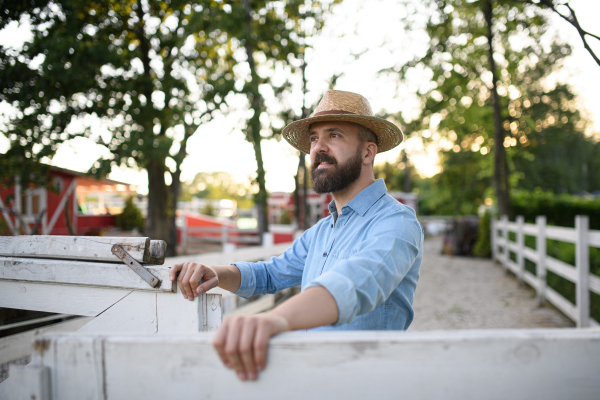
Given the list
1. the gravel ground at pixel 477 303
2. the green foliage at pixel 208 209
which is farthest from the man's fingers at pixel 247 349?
the green foliage at pixel 208 209

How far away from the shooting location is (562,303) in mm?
5312

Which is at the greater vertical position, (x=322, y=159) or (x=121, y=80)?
(x=121, y=80)

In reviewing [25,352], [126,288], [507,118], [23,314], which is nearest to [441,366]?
[126,288]

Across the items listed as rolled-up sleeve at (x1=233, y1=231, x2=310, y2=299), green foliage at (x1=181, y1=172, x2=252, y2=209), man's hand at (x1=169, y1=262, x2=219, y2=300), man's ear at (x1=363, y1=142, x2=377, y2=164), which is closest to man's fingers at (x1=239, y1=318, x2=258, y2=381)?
man's hand at (x1=169, y1=262, x2=219, y2=300)

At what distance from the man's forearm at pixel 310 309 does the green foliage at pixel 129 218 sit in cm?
1604

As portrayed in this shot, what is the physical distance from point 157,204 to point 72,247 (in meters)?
9.97

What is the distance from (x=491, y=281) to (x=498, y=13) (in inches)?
346

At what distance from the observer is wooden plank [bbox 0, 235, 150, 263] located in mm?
1289

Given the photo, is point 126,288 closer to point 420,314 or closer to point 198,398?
point 198,398

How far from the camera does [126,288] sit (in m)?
1.33

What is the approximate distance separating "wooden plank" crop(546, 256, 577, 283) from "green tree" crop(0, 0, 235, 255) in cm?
725

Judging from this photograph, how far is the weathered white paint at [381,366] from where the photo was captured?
75cm

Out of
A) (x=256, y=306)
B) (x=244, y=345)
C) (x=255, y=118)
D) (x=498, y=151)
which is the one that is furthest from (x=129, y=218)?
(x=244, y=345)

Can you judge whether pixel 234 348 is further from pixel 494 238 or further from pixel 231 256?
pixel 494 238
